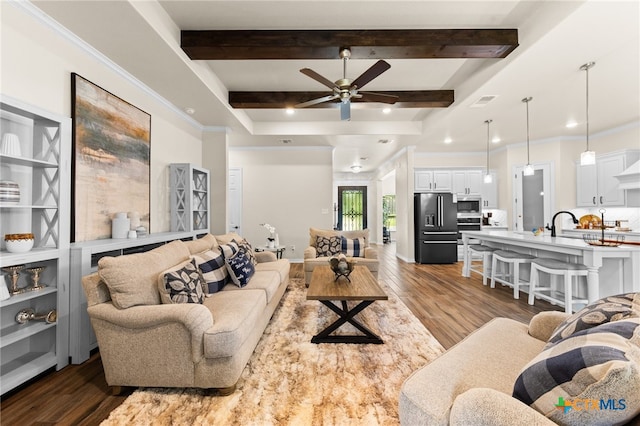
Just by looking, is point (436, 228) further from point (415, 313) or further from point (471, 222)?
point (415, 313)

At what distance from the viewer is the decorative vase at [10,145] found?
1915 millimetres

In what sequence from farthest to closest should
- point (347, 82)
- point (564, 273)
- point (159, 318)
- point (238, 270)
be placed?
point (564, 273), point (347, 82), point (238, 270), point (159, 318)

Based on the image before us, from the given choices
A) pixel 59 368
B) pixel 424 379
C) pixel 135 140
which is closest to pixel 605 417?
pixel 424 379

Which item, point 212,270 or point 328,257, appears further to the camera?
point 328,257

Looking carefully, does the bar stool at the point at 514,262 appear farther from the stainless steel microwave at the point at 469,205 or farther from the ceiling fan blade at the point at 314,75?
the ceiling fan blade at the point at 314,75

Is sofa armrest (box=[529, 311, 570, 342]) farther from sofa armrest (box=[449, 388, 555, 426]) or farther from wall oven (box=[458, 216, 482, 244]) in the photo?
wall oven (box=[458, 216, 482, 244])

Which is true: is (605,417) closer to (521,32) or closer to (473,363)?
(473,363)

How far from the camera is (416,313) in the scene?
131 inches

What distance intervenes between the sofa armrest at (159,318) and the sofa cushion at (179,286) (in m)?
0.15

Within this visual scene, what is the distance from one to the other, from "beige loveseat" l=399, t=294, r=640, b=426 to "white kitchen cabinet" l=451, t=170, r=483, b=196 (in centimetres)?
644

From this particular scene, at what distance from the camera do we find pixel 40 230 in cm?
223

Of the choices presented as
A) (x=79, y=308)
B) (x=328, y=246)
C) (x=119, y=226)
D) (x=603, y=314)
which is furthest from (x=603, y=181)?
(x=79, y=308)

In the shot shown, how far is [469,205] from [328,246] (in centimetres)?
448

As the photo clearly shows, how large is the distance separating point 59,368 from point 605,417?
3.23m
